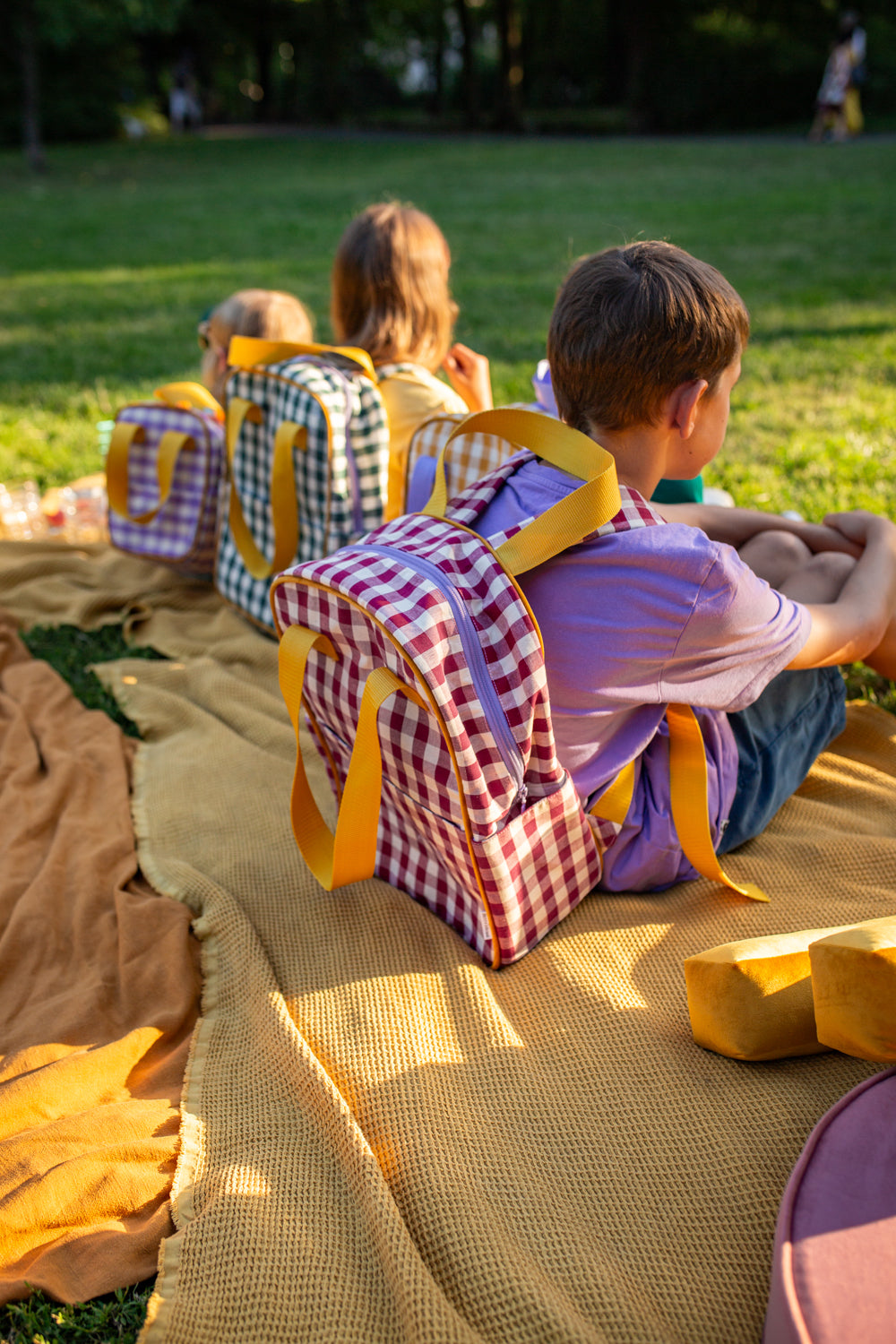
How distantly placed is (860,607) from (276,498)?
1.79 m

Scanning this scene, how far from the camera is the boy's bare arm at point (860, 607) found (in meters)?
2.16

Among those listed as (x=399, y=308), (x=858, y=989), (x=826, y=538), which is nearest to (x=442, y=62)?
(x=399, y=308)

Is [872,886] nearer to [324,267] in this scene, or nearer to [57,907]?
[57,907]

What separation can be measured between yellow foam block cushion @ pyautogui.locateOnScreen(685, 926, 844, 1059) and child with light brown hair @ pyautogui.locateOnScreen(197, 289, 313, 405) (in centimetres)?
273

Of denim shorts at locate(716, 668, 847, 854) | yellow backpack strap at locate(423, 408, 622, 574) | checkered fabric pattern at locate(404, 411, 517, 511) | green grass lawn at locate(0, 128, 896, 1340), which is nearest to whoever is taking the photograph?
yellow backpack strap at locate(423, 408, 622, 574)

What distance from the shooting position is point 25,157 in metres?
20.7

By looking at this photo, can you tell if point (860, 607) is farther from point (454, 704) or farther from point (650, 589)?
point (454, 704)

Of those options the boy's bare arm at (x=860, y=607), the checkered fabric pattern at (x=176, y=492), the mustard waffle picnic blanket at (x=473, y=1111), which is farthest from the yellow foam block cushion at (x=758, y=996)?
the checkered fabric pattern at (x=176, y=492)

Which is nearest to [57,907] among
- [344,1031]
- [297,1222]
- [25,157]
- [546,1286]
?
[344,1031]

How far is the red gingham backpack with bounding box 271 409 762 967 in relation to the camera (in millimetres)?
1790

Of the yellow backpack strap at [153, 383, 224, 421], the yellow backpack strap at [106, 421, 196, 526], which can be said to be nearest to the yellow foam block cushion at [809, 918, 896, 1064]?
the yellow backpack strap at [106, 421, 196, 526]

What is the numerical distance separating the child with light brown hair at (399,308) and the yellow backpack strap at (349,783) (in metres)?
1.41

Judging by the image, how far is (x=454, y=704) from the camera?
1.79 m

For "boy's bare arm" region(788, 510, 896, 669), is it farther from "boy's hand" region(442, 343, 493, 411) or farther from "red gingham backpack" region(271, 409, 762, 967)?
"boy's hand" region(442, 343, 493, 411)
